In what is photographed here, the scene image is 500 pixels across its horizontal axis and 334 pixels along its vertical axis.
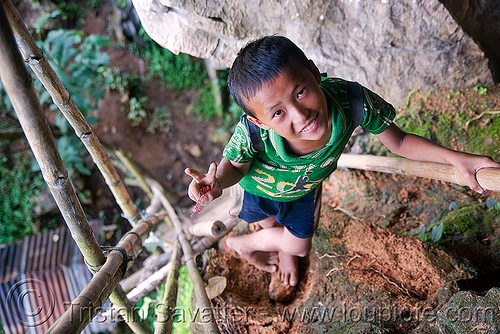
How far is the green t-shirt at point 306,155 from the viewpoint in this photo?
180 centimetres

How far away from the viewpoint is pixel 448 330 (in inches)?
62.6

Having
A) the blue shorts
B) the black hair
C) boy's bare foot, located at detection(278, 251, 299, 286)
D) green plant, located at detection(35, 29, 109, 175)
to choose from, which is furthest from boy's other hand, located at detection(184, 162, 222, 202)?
green plant, located at detection(35, 29, 109, 175)

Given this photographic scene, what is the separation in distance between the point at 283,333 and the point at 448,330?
1.01 m

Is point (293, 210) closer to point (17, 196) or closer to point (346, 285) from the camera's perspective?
point (346, 285)

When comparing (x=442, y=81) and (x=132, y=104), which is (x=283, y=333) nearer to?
(x=442, y=81)

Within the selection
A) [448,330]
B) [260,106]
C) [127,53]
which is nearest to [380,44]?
[260,106]

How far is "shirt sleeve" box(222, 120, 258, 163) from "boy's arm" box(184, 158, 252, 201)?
0.05 m

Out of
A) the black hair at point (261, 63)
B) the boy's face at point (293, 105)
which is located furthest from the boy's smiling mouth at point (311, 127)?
the black hair at point (261, 63)

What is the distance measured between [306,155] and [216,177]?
0.48m

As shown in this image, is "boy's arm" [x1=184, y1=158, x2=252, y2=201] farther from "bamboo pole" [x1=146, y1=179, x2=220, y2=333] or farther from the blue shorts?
"bamboo pole" [x1=146, y1=179, x2=220, y2=333]

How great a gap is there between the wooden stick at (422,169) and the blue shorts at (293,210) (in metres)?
0.55

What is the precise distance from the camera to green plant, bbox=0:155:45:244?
5.67 m

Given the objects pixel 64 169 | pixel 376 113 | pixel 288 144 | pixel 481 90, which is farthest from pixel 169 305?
pixel 481 90

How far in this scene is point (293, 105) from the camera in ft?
4.96
